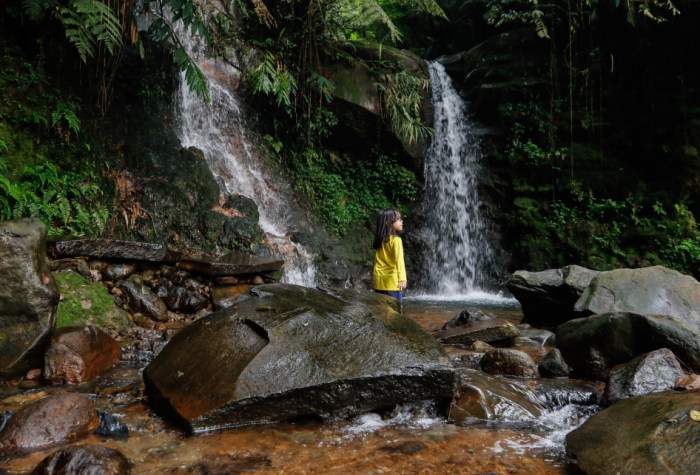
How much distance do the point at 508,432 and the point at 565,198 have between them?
10693 mm

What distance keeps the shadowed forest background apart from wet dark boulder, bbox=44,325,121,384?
4052mm

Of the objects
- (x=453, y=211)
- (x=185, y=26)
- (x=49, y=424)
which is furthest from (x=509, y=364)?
(x=453, y=211)

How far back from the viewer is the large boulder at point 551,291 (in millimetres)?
6940

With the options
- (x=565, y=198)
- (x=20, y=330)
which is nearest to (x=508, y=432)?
(x=20, y=330)

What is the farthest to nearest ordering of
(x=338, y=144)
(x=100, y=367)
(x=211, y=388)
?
(x=338, y=144) → (x=100, y=367) → (x=211, y=388)

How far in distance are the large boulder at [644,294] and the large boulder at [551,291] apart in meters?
0.67

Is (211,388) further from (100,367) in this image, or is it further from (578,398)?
(578,398)

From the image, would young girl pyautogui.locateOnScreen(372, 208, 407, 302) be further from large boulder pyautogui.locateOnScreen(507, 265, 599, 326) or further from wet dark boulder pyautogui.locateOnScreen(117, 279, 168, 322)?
wet dark boulder pyautogui.locateOnScreen(117, 279, 168, 322)

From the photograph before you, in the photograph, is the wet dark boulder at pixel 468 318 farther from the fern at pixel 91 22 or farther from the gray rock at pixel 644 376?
the fern at pixel 91 22

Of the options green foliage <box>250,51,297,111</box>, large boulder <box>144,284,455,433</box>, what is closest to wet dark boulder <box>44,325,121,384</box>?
large boulder <box>144,284,455,433</box>

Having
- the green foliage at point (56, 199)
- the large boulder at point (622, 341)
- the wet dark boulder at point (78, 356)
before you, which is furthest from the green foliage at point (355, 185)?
the wet dark boulder at point (78, 356)

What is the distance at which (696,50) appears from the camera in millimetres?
11328

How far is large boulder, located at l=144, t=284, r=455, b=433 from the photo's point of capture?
3020 mm

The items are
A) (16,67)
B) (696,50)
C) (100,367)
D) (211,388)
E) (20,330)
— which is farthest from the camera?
(696,50)
